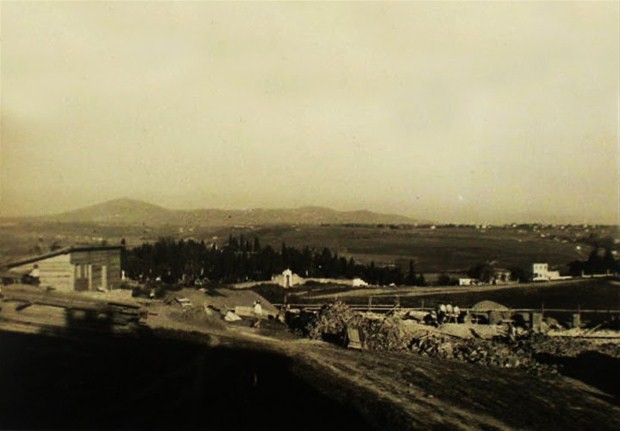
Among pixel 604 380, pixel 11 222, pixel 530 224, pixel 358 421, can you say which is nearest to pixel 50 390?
pixel 11 222

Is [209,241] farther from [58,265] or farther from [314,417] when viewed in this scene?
[314,417]

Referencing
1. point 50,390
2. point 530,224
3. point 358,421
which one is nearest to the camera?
point 358,421

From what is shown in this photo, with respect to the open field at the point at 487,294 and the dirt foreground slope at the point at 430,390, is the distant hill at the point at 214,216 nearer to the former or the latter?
the open field at the point at 487,294

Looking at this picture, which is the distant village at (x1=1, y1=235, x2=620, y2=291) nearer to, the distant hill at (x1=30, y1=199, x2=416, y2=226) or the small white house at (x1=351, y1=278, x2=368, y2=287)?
the small white house at (x1=351, y1=278, x2=368, y2=287)

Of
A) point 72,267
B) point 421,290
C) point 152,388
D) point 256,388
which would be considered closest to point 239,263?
point 256,388

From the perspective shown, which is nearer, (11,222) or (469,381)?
(469,381)
